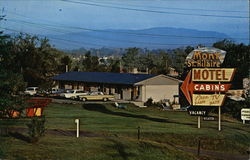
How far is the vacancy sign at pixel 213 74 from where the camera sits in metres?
33.1

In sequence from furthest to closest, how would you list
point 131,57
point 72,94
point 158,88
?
point 131,57
point 158,88
point 72,94

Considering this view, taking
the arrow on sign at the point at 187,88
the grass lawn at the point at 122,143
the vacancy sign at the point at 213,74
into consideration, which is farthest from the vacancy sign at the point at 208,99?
the grass lawn at the point at 122,143

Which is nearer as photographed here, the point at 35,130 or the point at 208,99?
the point at 35,130

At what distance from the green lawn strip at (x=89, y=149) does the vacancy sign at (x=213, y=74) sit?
9.93m

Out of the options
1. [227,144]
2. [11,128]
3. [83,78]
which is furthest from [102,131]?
[83,78]

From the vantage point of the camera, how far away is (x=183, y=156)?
78.4 feet

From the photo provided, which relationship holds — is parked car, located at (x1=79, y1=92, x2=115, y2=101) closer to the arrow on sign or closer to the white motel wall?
the white motel wall

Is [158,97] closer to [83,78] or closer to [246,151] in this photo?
[83,78]

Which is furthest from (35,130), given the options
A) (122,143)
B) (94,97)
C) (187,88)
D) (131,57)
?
(131,57)

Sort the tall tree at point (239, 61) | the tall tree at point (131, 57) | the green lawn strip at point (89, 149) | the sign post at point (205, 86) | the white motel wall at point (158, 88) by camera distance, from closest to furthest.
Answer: the green lawn strip at point (89, 149) < the sign post at point (205, 86) < the white motel wall at point (158, 88) < the tall tree at point (239, 61) < the tall tree at point (131, 57)

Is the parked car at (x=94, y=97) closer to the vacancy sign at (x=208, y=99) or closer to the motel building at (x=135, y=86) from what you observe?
the motel building at (x=135, y=86)

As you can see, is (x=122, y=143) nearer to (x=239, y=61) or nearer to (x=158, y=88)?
(x=158, y=88)

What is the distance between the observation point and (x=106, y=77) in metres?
75.1

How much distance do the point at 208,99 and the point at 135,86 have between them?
34449 millimetres
